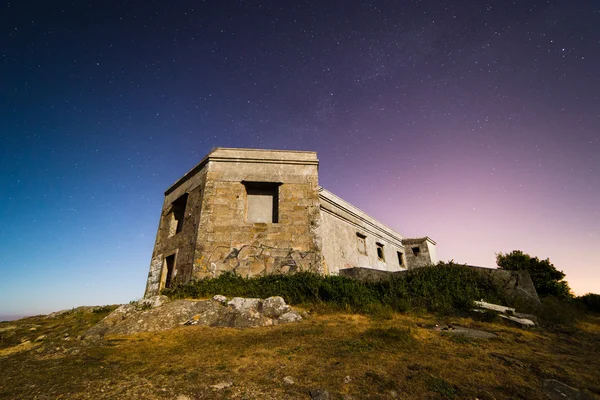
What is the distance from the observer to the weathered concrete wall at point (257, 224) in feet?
26.6

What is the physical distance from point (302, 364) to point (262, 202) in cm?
671

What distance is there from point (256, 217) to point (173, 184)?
15.0ft

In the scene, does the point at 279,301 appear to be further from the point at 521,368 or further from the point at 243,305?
the point at 521,368

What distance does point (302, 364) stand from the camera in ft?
9.61

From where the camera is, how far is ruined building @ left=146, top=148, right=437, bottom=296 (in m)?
8.16

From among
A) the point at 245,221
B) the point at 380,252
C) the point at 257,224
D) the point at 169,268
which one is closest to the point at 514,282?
the point at 257,224

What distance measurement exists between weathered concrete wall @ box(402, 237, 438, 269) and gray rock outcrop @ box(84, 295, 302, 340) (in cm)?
1594

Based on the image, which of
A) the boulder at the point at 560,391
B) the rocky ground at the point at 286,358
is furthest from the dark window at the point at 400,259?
the boulder at the point at 560,391

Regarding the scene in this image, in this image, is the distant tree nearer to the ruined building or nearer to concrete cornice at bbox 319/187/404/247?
concrete cornice at bbox 319/187/404/247

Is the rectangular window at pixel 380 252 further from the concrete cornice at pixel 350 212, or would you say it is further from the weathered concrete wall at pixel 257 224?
the weathered concrete wall at pixel 257 224

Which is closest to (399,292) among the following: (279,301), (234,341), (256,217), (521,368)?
(279,301)

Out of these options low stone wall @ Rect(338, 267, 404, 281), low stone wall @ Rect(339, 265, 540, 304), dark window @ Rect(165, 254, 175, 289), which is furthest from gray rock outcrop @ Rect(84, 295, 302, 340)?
low stone wall @ Rect(339, 265, 540, 304)

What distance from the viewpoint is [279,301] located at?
18.5 feet

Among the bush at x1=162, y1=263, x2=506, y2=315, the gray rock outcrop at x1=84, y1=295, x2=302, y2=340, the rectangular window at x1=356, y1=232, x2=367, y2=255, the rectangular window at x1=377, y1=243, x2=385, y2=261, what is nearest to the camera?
the gray rock outcrop at x1=84, y1=295, x2=302, y2=340
